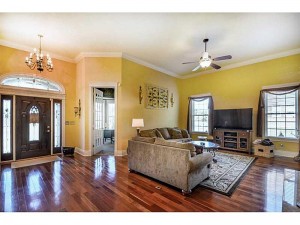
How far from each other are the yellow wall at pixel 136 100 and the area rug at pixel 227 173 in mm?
2818

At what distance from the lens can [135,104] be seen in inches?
213

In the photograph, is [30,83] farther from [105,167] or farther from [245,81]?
[245,81]

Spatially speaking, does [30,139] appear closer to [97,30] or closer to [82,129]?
[82,129]

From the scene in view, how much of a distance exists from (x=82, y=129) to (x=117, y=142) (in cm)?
134

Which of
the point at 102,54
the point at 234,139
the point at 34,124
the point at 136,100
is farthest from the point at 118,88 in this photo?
the point at 234,139

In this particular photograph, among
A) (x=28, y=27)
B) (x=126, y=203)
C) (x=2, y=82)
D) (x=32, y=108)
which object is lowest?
(x=126, y=203)

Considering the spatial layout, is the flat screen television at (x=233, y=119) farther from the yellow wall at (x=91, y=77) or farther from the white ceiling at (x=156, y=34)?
the yellow wall at (x=91, y=77)

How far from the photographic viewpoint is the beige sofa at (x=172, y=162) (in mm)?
2451

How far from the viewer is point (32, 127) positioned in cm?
457

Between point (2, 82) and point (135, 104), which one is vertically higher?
point (2, 82)

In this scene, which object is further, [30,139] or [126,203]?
[30,139]

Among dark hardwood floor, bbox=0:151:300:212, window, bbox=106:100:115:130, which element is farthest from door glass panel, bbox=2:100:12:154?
window, bbox=106:100:115:130
